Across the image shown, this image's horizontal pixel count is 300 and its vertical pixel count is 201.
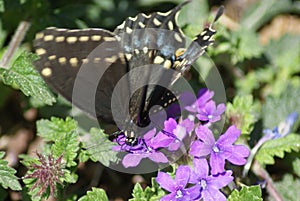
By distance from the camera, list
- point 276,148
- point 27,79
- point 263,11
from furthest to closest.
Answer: point 263,11 → point 276,148 → point 27,79

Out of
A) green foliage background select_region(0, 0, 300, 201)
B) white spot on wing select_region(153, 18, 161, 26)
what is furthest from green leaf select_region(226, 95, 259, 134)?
white spot on wing select_region(153, 18, 161, 26)

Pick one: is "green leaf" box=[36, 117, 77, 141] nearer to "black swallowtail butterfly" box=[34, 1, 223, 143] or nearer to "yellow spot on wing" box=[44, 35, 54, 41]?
"black swallowtail butterfly" box=[34, 1, 223, 143]

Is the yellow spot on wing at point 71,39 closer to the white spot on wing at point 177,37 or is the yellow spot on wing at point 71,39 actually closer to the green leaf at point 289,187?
the white spot on wing at point 177,37

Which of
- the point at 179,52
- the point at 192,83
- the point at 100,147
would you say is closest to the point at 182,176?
the point at 100,147

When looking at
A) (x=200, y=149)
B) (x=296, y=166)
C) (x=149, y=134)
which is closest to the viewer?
(x=200, y=149)

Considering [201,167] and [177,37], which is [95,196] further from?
[177,37]

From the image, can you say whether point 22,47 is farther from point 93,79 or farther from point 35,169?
point 35,169

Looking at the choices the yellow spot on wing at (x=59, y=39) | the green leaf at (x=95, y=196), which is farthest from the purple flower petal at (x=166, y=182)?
the yellow spot on wing at (x=59, y=39)
